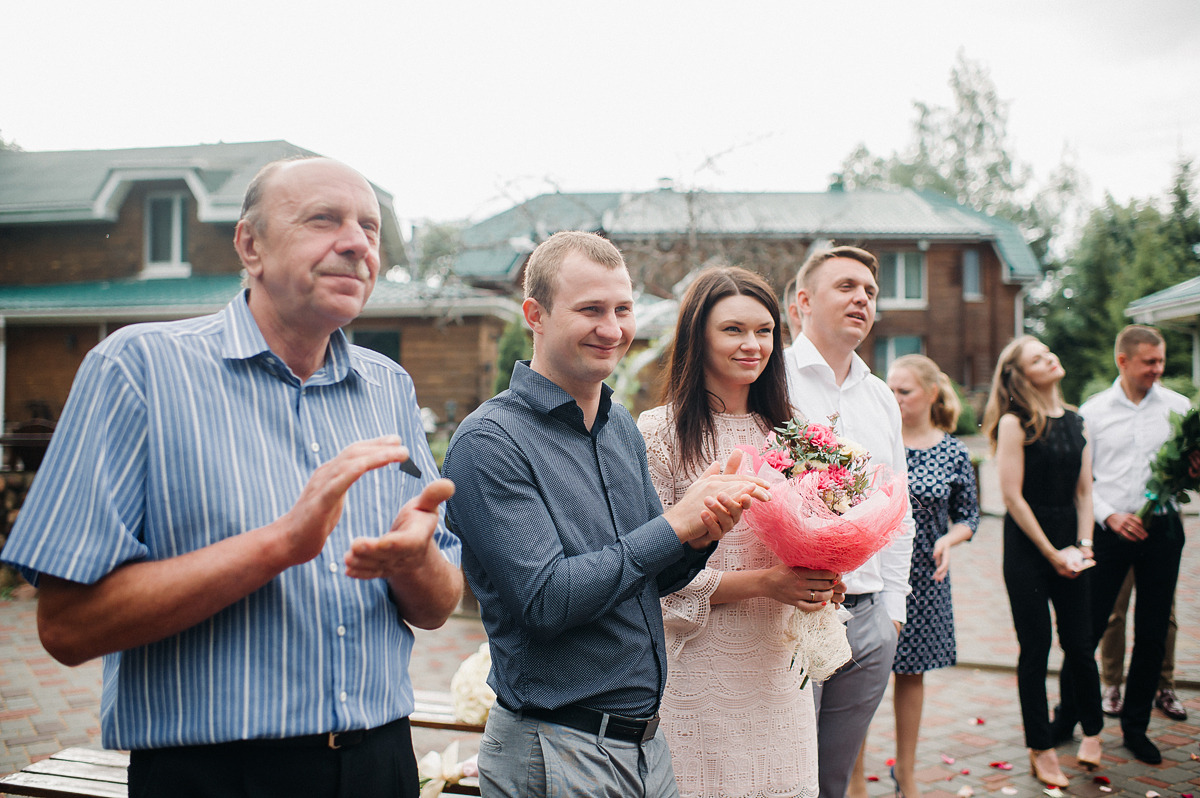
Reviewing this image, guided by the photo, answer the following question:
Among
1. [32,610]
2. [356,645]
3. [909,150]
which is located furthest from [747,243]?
[909,150]

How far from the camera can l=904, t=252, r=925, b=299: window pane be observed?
2559cm

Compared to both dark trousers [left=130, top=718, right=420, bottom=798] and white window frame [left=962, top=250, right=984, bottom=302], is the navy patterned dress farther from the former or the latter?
white window frame [left=962, top=250, right=984, bottom=302]

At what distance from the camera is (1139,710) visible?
14.0 feet

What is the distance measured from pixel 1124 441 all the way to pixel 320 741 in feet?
16.9

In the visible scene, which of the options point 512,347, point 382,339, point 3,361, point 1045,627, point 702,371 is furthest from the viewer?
point 382,339

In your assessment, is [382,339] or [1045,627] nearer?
[1045,627]

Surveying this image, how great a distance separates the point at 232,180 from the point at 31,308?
4871 millimetres

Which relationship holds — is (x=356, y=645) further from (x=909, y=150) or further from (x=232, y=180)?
(x=909, y=150)

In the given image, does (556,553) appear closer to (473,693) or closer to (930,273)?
(473,693)

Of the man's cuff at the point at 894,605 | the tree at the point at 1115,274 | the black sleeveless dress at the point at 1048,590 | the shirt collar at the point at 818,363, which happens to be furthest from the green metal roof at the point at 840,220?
the man's cuff at the point at 894,605

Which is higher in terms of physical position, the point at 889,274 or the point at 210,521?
the point at 889,274

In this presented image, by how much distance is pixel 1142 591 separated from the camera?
179 inches

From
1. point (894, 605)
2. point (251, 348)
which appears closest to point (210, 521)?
point (251, 348)

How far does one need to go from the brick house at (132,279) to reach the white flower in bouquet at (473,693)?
12.5m
